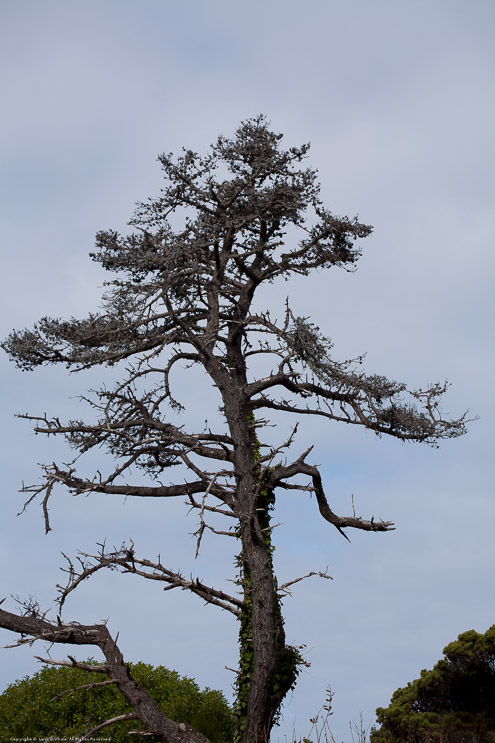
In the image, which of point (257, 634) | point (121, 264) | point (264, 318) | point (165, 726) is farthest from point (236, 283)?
point (165, 726)

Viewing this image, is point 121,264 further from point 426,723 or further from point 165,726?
point 426,723

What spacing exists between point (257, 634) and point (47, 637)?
3.56 metres

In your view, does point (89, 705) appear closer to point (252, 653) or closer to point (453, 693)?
point (252, 653)

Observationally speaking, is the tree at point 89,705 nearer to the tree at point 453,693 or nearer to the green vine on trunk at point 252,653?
the green vine on trunk at point 252,653

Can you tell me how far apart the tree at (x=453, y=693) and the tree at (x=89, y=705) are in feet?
10.7

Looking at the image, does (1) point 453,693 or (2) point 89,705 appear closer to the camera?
(2) point 89,705

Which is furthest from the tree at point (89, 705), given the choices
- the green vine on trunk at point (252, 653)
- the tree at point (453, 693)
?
the tree at point (453, 693)

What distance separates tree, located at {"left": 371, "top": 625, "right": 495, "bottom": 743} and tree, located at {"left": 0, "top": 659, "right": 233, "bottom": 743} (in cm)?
327

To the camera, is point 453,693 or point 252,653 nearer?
point 252,653

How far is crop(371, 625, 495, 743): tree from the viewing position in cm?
1405

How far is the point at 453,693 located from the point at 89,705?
7.18 meters

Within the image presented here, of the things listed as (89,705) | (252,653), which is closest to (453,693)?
(252,653)

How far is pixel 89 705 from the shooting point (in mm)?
13953

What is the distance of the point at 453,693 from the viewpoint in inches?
581
